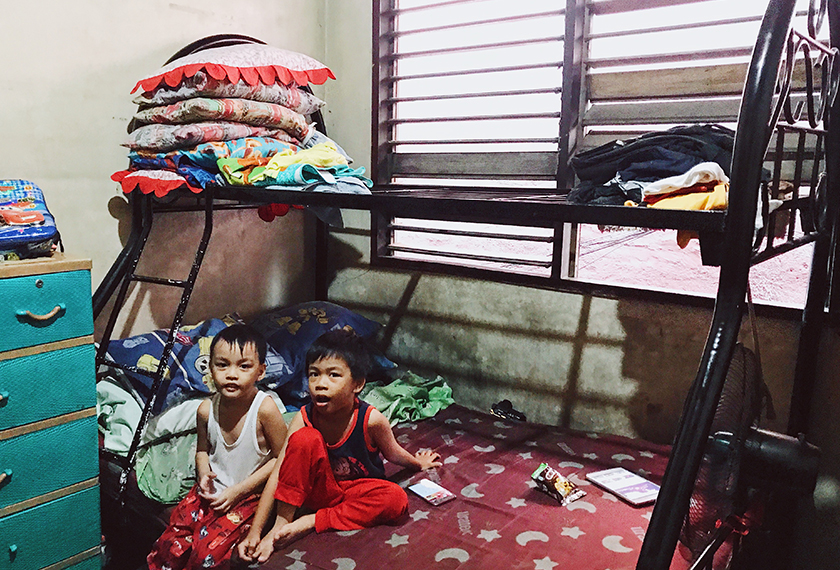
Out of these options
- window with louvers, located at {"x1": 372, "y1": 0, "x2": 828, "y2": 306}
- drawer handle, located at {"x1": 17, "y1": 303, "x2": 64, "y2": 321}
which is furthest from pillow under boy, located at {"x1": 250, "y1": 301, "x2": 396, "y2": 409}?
drawer handle, located at {"x1": 17, "y1": 303, "x2": 64, "y2": 321}

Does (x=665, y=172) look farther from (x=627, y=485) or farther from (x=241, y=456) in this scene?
(x=241, y=456)

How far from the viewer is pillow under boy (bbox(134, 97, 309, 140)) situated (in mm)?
2285

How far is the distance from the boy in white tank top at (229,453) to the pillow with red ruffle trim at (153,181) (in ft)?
2.05

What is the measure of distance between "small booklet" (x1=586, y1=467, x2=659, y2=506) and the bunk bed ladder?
5.16ft

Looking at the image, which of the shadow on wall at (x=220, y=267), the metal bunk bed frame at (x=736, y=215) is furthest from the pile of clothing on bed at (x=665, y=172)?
the shadow on wall at (x=220, y=267)

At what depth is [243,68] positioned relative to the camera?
230 centimetres

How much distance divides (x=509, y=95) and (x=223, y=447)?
1.89 metres

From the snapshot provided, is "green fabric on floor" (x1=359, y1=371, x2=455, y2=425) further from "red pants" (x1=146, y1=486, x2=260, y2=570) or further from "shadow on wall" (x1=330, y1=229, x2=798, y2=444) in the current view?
"red pants" (x1=146, y1=486, x2=260, y2=570)

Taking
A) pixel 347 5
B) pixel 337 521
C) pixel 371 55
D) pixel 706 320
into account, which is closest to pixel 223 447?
pixel 337 521

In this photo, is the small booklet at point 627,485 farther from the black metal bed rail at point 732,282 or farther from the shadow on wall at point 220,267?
the shadow on wall at point 220,267

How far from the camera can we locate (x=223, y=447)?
198 centimetres

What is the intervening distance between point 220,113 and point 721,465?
1980mm

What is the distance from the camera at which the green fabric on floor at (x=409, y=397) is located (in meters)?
2.74

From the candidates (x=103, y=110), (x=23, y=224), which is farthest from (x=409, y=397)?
(x=103, y=110)
